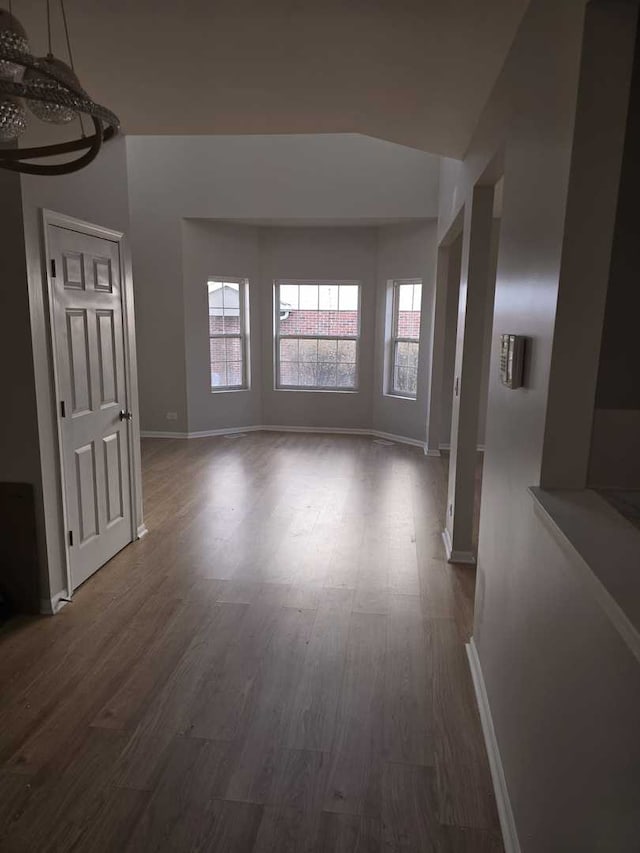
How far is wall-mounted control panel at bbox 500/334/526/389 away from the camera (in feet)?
6.25

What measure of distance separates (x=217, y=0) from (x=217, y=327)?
573 cm

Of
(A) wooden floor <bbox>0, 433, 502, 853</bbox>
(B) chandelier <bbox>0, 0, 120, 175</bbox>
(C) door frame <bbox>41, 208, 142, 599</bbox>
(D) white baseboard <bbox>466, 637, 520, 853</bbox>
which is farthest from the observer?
(C) door frame <bbox>41, 208, 142, 599</bbox>

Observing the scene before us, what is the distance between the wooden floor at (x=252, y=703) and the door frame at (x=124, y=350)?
1.05 feet

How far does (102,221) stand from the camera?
355 centimetres

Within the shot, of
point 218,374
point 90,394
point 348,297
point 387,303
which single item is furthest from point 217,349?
point 90,394

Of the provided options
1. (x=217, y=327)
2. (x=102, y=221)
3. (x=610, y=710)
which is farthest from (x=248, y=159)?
(x=610, y=710)

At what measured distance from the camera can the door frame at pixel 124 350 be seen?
301cm

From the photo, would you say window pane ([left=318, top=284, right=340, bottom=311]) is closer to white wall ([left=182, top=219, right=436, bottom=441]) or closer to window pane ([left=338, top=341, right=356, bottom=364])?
white wall ([left=182, top=219, right=436, bottom=441])

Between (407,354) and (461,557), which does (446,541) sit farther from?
(407,354)

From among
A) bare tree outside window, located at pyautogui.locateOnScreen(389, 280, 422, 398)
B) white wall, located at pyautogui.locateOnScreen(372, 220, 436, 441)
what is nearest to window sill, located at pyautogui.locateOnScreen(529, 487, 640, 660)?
white wall, located at pyautogui.locateOnScreen(372, 220, 436, 441)

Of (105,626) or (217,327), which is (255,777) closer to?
(105,626)

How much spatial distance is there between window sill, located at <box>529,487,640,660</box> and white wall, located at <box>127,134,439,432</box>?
19.0 ft

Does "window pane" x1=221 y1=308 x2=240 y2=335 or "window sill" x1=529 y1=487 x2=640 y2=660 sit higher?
"window pane" x1=221 y1=308 x2=240 y2=335

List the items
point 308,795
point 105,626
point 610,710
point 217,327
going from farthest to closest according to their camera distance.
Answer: point 217,327 < point 105,626 < point 308,795 < point 610,710
